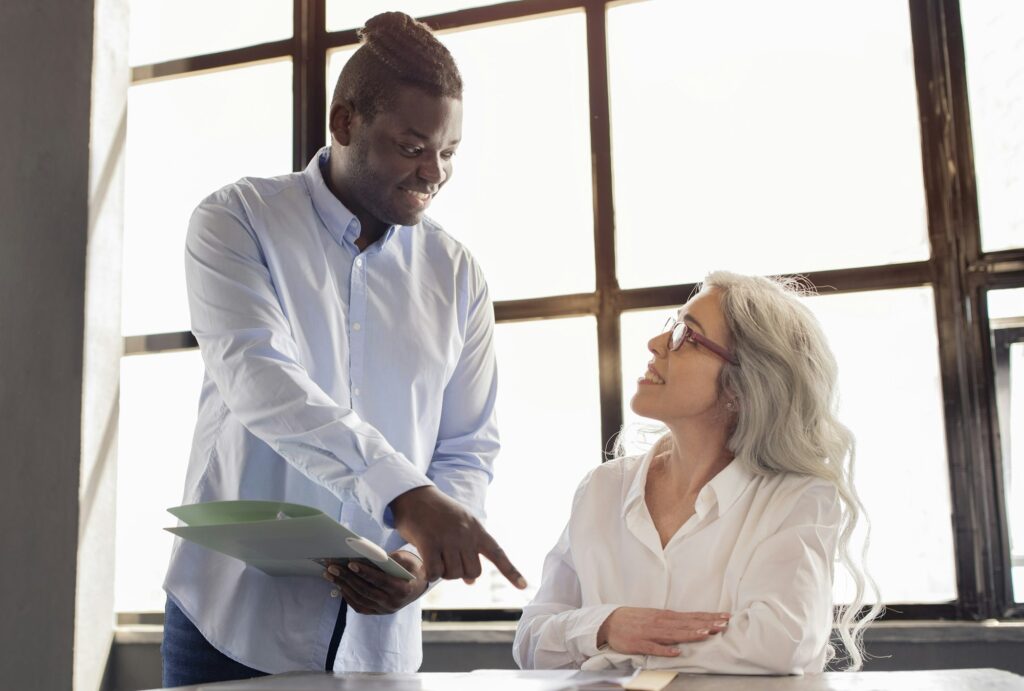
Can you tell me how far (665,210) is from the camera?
9.45ft

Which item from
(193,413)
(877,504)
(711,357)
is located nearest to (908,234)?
(877,504)

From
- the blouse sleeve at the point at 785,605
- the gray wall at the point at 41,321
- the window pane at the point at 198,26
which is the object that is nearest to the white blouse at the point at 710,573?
the blouse sleeve at the point at 785,605

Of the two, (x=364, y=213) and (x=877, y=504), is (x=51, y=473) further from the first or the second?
(x=877, y=504)

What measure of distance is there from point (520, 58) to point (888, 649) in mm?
1934

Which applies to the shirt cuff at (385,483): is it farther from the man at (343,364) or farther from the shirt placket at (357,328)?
the shirt placket at (357,328)

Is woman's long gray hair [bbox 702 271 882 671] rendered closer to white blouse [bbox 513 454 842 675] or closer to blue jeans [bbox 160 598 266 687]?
white blouse [bbox 513 454 842 675]

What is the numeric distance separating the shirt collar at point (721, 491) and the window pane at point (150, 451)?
173cm

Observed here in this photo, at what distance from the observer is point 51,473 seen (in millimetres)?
3018

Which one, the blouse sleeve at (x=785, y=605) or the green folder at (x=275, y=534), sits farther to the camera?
the blouse sleeve at (x=785, y=605)

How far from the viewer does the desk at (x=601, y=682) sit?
51.6 inches

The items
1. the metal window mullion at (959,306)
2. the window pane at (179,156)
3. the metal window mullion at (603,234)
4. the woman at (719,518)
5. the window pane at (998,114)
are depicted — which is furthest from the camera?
Answer: the window pane at (179,156)

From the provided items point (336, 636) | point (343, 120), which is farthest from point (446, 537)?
point (343, 120)

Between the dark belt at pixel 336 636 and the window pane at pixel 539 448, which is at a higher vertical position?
the window pane at pixel 539 448

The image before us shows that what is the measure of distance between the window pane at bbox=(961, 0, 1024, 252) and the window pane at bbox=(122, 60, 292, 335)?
1.99m
